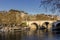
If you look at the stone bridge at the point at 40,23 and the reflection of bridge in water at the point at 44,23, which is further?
the stone bridge at the point at 40,23

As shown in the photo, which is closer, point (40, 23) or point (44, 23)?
point (40, 23)

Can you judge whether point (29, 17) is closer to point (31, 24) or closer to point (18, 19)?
point (31, 24)

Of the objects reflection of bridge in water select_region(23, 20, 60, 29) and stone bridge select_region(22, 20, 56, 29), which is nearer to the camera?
reflection of bridge in water select_region(23, 20, 60, 29)

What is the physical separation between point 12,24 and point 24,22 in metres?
11.5

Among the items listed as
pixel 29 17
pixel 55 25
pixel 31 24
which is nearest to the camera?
pixel 55 25

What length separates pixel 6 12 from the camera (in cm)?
9094

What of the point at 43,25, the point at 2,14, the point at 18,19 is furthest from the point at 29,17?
the point at 2,14

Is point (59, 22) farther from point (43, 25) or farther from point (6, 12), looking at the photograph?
point (6, 12)

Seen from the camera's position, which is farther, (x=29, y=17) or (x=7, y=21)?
(x=29, y=17)

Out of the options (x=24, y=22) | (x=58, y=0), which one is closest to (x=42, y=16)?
(x=24, y=22)

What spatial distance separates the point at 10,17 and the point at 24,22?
14.5 meters

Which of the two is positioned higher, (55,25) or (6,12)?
(6,12)

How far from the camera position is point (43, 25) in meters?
110

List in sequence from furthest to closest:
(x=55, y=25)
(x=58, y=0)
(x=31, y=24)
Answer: (x=31, y=24) → (x=55, y=25) → (x=58, y=0)
